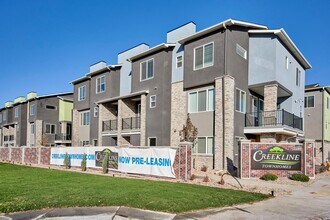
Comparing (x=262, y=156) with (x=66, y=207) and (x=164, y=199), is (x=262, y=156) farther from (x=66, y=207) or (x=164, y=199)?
(x=66, y=207)

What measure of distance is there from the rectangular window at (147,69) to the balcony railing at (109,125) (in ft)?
20.7

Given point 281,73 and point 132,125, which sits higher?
point 281,73

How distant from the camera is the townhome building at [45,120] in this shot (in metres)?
41.4

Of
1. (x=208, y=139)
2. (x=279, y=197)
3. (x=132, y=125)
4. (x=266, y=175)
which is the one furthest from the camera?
(x=132, y=125)

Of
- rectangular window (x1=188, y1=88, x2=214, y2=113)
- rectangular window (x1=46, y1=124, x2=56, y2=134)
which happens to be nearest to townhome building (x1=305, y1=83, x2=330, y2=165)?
rectangular window (x1=188, y1=88, x2=214, y2=113)

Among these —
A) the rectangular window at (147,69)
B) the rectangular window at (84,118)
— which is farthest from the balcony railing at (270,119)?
the rectangular window at (84,118)

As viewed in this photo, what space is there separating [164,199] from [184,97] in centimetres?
1357

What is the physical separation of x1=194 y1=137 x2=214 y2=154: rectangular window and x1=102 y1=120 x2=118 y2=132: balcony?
1121 cm

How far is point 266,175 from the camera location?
50.6ft

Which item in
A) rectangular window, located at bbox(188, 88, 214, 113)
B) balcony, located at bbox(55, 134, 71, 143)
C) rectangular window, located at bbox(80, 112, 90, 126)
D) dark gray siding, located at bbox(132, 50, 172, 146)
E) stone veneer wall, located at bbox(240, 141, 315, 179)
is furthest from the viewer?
Answer: balcony, located at bbox(55, 134, 71, 143)

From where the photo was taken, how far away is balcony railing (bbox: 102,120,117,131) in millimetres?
29172

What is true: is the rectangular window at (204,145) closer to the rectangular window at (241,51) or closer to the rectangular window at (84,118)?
the rectangular window at (241,51)

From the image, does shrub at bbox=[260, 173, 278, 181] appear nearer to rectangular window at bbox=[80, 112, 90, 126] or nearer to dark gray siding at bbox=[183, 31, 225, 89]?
dark gray siding at bbox=[183, 31, 225, 89]

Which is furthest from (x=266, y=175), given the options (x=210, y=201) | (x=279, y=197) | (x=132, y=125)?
(x=132, y=125)
